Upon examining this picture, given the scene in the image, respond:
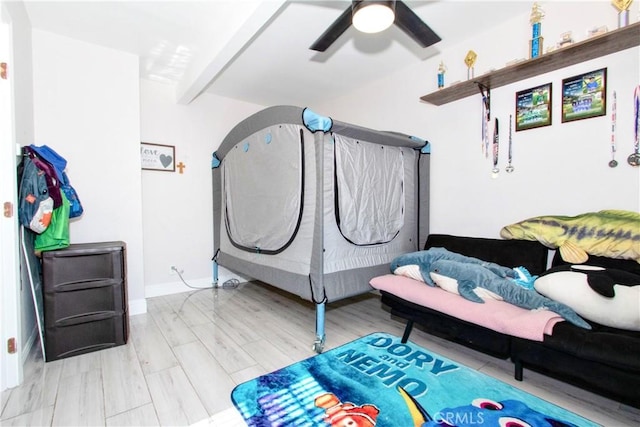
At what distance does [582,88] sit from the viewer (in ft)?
6.68

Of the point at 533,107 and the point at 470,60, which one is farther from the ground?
the point at 470,60

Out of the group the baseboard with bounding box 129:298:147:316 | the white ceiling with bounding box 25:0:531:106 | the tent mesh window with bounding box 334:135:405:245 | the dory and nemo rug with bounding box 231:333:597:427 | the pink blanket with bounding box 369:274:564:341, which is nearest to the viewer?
the dory and nemo rug with bounding box 231:333:597:427

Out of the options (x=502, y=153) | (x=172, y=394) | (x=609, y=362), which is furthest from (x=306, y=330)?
(x=502, y=153)

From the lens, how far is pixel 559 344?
4.80 ft

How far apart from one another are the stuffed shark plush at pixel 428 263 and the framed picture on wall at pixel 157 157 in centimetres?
287

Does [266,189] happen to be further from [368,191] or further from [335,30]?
[335,30]

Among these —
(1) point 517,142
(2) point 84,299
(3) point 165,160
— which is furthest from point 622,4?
(3) point 165,160

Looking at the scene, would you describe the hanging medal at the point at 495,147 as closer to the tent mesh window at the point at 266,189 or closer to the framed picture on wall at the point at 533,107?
the framed picture on wall at the point at 533,107

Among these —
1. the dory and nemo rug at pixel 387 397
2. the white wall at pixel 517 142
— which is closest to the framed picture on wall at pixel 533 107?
the white wall at pixel 517 142

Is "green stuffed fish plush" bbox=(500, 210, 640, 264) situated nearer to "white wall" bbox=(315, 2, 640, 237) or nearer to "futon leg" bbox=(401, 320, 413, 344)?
"white wall" bbox=(315, 2, 640, 237)

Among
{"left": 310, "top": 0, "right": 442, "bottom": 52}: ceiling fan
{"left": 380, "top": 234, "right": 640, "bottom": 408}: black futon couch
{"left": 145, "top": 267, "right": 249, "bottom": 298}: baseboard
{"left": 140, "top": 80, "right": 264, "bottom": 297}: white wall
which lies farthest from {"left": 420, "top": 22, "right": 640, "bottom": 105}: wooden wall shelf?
{"left": 145, "top": 267, "right": 249, "bottom": 298}: baseboard

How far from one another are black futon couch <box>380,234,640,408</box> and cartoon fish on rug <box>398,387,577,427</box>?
0.81ft

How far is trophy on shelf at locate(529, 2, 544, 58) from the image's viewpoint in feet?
6.77

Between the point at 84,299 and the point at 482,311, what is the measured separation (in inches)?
107
